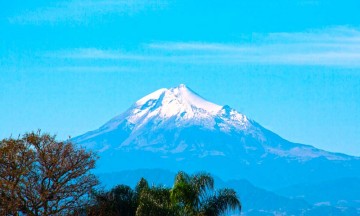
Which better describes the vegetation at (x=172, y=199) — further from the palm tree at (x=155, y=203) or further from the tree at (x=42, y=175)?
the tree at (x=42, y=175)

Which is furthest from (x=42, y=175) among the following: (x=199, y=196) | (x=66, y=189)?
(x=199, y=196)

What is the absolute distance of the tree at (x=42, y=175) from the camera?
178 ft

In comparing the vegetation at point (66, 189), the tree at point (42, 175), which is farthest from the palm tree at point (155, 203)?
the tree at point (42, 175)

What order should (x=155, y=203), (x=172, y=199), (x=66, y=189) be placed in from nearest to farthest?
1. (x=155, y=203)
2. (x=172, y=199)
3. (x=66, y=189)

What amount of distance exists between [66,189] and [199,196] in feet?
27.8

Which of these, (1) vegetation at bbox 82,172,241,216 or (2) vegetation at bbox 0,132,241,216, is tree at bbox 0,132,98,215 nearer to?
(2) vegetation at bbox 0,132,241,216

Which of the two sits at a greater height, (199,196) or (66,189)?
(199,196)

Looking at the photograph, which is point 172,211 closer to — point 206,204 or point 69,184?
point 206,204

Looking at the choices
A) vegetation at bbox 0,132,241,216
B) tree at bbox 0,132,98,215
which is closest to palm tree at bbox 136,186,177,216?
vegetation at bbox 0,132,241,216

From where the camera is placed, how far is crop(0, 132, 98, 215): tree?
54.2 metres

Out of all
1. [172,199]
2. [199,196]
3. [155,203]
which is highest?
[199,196]

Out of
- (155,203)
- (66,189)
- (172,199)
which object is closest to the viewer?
(155,203)

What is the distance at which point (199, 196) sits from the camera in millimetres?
57125

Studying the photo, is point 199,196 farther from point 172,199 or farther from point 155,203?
point 155,203
